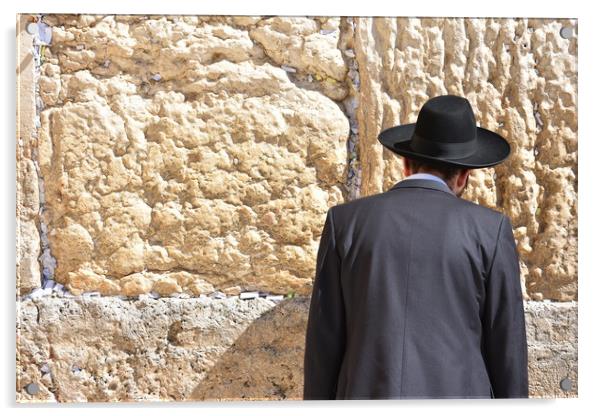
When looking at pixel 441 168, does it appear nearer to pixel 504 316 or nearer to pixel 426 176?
pixel 426 176

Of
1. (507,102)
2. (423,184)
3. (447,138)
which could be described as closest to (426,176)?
(423,184)

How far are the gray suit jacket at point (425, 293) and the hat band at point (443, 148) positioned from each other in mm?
118

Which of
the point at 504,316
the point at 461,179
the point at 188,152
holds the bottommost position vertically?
the point at 504,316

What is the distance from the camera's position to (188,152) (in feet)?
10.6

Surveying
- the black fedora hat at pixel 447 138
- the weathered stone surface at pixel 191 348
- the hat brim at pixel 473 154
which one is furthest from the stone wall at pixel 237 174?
the black fedora hat at pixel 447 138

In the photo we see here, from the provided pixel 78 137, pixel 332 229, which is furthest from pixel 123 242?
pixel 332 229

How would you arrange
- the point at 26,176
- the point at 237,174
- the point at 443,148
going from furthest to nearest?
the point at 237,174
the point at 26,176
the point at 443,148

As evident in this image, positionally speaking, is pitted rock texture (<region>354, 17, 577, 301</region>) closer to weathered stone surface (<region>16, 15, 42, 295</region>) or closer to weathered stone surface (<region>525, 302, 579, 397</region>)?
weathered stone surface (<region>525, 302, 579, 397</region>)

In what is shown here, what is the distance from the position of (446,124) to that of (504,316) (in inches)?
27.0

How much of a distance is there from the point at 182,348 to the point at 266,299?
1.31 feet

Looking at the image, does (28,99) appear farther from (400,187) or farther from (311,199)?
(400,187)

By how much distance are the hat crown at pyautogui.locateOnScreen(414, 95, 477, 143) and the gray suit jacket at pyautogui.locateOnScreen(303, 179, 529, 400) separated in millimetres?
186

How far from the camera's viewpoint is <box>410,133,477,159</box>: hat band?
269 cm

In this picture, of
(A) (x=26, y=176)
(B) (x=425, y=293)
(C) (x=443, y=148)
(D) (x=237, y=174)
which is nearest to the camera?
(B) (x=425, y=293)
